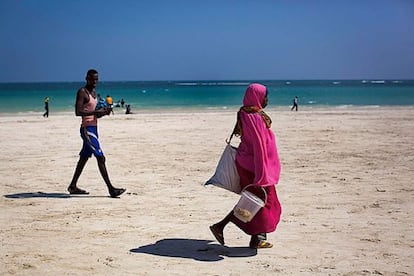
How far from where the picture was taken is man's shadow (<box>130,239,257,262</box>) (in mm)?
5906

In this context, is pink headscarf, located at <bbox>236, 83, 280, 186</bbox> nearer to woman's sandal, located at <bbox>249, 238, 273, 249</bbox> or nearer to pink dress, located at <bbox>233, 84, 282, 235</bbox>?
pink dress, located at <bbox>233, 84, 282, 235</bbox>

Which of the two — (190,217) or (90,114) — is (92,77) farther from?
(190,217)

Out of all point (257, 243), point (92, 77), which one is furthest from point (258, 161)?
point (92, 77)

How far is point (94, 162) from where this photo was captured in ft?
41.5

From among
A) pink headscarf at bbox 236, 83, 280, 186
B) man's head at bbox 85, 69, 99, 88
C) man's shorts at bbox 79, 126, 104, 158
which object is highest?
man's head at bbox 85, 69, 99, 88

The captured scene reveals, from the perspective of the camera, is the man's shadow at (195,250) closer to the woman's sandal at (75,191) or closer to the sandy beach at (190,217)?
the sandy beach at (190,217)

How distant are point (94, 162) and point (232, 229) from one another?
6.30 meters

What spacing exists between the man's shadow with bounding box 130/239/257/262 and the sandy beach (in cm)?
1

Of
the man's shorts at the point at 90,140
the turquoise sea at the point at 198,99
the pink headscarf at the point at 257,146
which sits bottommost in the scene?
the turquoise sea at the point at 198,99

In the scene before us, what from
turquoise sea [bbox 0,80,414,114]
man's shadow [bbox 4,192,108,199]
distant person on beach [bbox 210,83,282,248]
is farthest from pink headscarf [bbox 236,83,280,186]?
turquoise sea [bbox 0,80,414,114]

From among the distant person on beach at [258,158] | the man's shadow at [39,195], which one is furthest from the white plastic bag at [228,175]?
the man's shadow at [39,195]

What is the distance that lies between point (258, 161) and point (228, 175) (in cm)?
43

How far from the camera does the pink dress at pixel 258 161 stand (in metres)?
5.72

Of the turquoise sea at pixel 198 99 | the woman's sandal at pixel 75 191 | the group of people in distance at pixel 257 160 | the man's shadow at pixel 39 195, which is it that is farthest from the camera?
the turquoise sea at pixel 198 99
